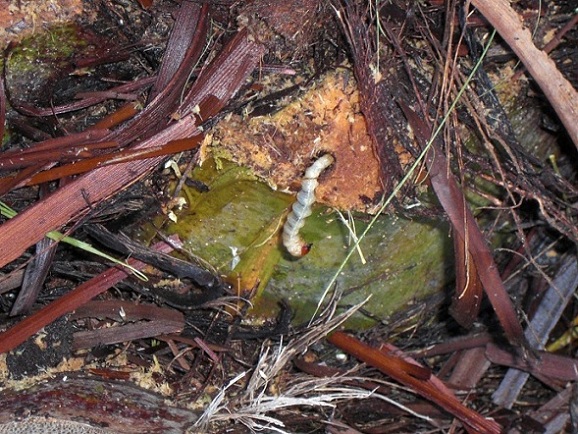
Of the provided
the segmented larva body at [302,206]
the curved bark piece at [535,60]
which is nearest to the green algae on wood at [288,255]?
the segmented larva body at [302,206]

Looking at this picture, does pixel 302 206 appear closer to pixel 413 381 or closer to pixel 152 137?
pixel 152 137

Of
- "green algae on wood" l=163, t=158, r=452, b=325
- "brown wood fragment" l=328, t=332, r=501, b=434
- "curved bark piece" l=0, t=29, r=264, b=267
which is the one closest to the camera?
"curved bark piece" l=0, t=29, r=264, b=267

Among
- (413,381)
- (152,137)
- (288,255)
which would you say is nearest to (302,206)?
(288,255)

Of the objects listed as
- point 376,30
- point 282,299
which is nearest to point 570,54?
point 376,30

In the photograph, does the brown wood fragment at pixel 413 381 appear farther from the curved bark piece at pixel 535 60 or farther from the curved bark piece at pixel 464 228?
the curved bark piece at pixel 535 60

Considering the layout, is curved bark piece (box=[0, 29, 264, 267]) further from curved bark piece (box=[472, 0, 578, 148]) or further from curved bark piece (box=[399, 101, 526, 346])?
curved bark piece (box=[472, 0, 578, 148])

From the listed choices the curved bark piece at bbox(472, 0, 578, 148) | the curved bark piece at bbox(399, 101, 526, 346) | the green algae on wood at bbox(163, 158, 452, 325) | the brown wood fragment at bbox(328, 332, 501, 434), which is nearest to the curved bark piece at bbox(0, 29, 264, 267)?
the green algae on wood at bbox(163, 158, 452, 325)

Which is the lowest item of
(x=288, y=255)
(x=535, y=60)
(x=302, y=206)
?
(x=288, y=255)

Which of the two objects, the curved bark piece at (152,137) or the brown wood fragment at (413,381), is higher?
the curved bark piece at (152,137)
